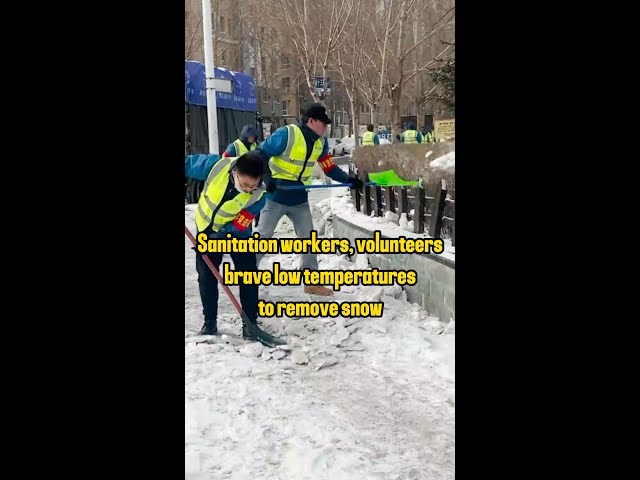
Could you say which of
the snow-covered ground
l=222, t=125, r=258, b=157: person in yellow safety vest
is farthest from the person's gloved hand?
the snow-covered ground

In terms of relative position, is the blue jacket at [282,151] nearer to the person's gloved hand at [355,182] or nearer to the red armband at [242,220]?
the person's gloved hand at [355,182]

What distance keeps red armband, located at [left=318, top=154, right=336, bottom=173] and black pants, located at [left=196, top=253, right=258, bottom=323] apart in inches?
45.6

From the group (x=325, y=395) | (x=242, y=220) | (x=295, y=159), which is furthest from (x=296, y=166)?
(x=325, y=395)

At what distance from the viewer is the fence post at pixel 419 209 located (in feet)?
12.6

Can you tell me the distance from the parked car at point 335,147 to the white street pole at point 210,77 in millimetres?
990

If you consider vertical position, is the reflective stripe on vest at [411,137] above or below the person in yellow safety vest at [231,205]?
above

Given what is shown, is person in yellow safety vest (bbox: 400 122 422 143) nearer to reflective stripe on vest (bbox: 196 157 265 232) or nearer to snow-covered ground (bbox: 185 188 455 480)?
snow-covered ground (bbox: 185 188 455 480)

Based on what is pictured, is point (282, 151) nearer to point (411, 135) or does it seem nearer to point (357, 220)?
point (357, 220)

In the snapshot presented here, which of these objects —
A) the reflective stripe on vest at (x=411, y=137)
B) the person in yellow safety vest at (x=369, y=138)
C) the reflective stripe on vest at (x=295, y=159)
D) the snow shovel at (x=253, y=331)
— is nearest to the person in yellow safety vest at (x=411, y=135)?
the reflective stripe on vest at (x=411, y=137)

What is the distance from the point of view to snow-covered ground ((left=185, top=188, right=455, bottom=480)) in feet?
7.13

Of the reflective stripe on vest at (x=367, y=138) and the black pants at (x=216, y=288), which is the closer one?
the black pants at (x=216, y=288)
